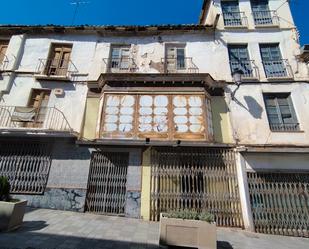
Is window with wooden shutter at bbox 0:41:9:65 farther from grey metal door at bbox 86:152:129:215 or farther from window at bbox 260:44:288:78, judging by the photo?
window at bbox 260:44:288:78

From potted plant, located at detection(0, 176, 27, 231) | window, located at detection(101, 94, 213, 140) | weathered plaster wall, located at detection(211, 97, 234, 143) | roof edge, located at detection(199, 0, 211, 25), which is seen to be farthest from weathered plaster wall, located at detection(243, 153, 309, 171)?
roof edge, located at detection(199, 0, 211, 25)

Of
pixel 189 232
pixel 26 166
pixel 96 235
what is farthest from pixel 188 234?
pixel 26 166

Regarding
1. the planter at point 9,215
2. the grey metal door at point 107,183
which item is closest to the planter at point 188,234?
the grey metal door at point 107,183

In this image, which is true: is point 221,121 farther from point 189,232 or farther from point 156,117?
point 189,232

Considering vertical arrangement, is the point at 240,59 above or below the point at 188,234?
above

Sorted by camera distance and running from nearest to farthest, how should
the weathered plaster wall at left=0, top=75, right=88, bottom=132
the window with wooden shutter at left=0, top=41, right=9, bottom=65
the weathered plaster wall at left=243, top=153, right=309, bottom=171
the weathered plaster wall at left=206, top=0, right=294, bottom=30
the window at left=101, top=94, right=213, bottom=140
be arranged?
the weathered plaster wall at left=243, top=153, right=309, bottom=171 < the window at left=101, top=94, right=213, bottom=140 < the weathered plaster wall at left=0, top=75, right=88, bottom=132 < the window with wooden shutter at left=0, top=41, right=9, bottom=65 < the weathered plaster wall at left=206, top=0, right=294, bottom=30

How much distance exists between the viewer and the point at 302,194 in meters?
9.35

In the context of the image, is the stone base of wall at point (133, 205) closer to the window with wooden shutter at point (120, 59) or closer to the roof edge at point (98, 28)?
the window with wooden shutter at point (120, 59)

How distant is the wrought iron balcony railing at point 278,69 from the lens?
11955 millimetres

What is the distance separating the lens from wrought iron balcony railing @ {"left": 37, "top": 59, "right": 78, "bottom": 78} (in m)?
12.5

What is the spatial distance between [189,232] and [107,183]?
5137 mm

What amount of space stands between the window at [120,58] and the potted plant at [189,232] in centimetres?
944

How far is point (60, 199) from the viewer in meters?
9.75

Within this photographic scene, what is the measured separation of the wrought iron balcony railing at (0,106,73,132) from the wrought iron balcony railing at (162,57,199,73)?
6.70 m
